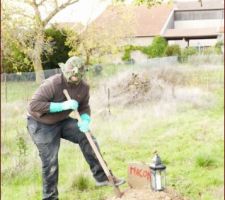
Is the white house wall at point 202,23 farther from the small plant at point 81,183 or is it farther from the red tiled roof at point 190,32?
the small plant at point 81,183

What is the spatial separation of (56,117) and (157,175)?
4.19ft

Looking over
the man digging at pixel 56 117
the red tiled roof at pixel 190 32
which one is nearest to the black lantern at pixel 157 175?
the man digging at pixel 56 117

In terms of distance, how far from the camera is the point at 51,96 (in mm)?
5301

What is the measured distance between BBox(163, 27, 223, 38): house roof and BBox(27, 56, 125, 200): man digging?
2196 centimetres

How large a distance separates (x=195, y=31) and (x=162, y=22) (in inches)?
77.9

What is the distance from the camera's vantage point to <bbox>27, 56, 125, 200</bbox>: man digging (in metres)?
5.22

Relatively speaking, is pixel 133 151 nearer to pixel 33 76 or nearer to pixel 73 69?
pixel 73 69

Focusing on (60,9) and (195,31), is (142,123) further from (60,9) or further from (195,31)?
(195,31)

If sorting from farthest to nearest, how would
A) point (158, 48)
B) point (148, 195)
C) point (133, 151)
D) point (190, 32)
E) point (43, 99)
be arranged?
point (190, 32) < point (158, 48) < point (133, 151) < point (43, 99) < point (148, 195)

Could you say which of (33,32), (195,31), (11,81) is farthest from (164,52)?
(33,32)

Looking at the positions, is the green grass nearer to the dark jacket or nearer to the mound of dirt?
the mound of dirt

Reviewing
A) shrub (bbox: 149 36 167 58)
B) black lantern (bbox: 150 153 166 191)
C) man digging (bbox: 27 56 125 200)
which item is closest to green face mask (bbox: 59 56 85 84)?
man digging (bbox: 27 56 125 200)

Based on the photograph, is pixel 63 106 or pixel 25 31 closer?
pixel 63 106

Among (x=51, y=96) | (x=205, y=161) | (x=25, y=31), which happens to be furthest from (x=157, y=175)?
(x=25, y=31)
